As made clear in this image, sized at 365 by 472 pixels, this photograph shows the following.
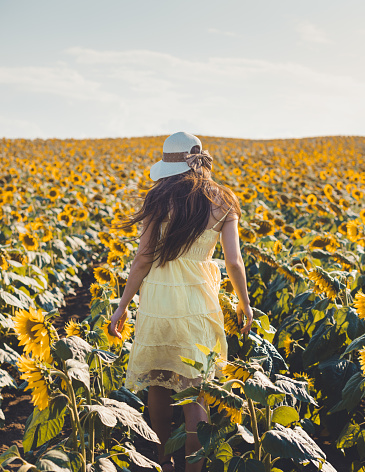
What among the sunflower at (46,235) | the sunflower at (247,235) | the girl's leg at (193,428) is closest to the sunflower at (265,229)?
the sunflower at (247,235)

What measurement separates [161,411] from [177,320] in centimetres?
56

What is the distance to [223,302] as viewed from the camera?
243cm

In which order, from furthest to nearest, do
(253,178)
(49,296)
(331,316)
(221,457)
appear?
(253,178), (49,296), (331,316), (221,457)

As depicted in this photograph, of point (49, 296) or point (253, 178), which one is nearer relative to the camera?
point (49, 296)

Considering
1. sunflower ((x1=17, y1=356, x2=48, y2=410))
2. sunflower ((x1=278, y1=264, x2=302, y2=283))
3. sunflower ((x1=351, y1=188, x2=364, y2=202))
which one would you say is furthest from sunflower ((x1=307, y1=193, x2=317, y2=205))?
sunflower ((x1=17, y1=356, x2=48, y2=410))

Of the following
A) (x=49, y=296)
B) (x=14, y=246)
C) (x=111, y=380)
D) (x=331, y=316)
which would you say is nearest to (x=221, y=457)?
(x=111, y=380)

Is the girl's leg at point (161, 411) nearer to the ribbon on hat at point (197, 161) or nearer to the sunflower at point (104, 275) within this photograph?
the ribbon on hat at point (197, 161)

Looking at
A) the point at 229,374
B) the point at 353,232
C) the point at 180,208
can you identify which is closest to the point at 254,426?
the point at 229,374

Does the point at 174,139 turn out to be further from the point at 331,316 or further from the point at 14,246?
the point at 14,246

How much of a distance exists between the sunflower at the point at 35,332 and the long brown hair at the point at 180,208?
27.0 inches

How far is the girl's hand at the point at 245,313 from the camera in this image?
2307 mm

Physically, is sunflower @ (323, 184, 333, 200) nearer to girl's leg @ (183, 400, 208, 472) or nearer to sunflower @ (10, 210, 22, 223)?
sunflower @ (10, 210, 22, 223)

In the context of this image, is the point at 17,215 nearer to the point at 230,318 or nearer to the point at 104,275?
the point at 104,275

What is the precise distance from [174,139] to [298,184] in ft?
28.3
